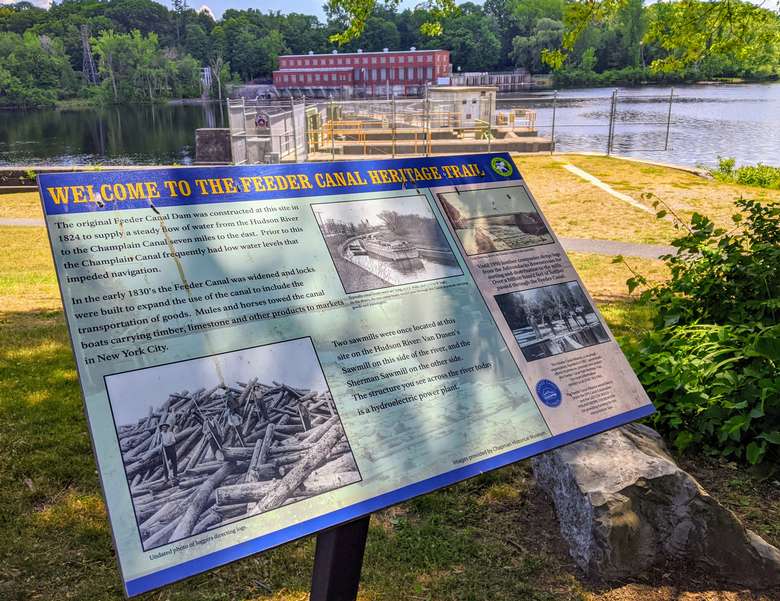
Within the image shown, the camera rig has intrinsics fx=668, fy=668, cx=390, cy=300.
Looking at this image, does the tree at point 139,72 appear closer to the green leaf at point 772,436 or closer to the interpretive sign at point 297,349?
the green leaf at point 772,436

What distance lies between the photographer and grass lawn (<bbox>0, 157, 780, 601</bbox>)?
8.96ft

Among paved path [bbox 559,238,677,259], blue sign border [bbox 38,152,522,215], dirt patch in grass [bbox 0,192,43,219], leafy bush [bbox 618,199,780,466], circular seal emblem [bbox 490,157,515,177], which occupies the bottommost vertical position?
dirt patch in grass [bbox 0,192,43,219]

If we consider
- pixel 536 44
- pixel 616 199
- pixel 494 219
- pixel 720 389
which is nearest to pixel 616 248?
pixel 616 199

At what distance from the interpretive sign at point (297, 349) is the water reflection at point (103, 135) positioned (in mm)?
28030

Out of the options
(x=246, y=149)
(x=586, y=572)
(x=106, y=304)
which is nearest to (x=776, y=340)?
(x=586, y=572)

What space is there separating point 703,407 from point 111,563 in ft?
9.81

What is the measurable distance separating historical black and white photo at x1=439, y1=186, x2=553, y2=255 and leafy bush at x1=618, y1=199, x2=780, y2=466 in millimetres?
1653

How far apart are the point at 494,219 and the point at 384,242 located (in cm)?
51

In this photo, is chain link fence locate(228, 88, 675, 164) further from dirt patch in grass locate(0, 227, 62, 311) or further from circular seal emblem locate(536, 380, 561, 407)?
circular seal emblem locate(536, 380, 561, 407)

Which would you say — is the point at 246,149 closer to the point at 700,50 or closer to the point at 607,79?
the point at 700,50

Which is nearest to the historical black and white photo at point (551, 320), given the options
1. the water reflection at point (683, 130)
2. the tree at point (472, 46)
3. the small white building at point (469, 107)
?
the water reflection at point (683, 130)

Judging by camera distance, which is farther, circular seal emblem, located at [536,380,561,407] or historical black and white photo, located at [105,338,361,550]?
circular seal emblem, located at [536,380,561,407]

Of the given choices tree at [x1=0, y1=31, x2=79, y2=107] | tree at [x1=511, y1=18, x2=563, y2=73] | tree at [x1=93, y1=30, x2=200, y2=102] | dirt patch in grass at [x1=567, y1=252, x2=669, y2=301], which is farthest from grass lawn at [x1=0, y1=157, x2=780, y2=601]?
tree at [x1=93, y1=30, x2=200, y2=102]

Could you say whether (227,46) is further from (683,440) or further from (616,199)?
(683,440)
